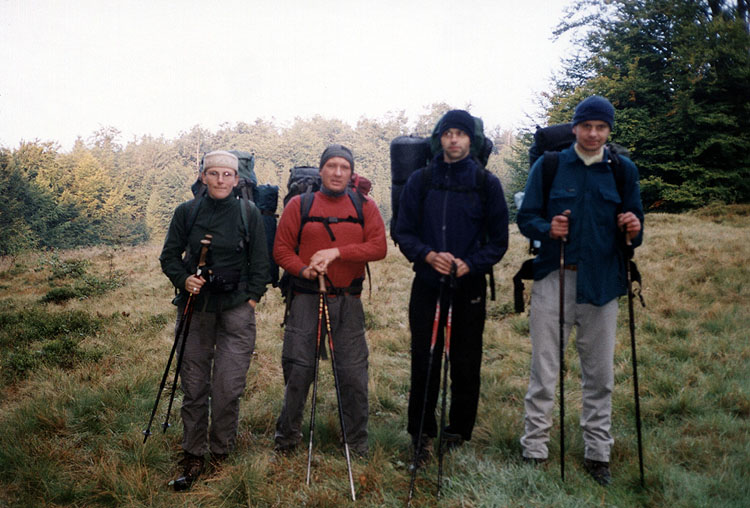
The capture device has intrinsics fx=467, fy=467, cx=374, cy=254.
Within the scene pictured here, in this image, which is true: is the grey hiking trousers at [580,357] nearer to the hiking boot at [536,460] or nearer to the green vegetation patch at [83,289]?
the hiking boot at [536,460]

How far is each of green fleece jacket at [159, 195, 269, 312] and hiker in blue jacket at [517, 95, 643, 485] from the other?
2.26 metres

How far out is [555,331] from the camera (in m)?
3.70

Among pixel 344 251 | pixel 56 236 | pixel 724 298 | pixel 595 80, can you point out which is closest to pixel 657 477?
pixel 344 251

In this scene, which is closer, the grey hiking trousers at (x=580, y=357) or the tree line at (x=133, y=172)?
the grey hiking trousers at (x=580, y=357)

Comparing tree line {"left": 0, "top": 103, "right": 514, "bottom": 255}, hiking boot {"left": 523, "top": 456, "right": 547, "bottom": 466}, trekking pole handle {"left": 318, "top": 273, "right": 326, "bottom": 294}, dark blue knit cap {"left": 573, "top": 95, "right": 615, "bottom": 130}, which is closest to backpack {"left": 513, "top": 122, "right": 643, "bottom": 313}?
dark blue knit cap {"left": 573, "top": 95, "right": 615, "bottom": 130}

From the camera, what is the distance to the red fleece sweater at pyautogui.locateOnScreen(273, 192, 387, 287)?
384 cm

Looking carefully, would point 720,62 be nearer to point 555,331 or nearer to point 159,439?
point 555,331

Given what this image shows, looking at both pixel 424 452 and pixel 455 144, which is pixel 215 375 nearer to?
pixel 424 452

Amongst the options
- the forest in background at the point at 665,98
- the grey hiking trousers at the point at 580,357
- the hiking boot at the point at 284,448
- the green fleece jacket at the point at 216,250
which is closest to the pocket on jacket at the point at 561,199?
the grey hiking trousers at the point at 580,357

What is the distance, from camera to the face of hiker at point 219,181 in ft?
12.5

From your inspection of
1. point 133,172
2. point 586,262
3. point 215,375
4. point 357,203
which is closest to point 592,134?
point 586,262

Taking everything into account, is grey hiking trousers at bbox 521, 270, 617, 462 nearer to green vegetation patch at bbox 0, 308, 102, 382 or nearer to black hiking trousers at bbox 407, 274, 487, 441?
black hiking trousers at bbox 407, 274, 487, 441

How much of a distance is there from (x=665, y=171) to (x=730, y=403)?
67.4ft

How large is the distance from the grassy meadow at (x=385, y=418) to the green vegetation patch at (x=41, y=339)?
0.10ft
